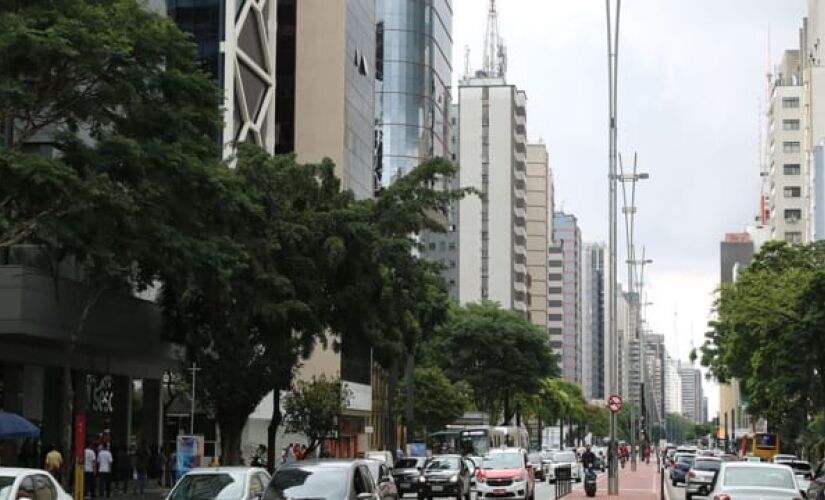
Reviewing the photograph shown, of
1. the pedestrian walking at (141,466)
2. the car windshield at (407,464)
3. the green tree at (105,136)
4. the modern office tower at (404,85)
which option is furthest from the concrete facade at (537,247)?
the green tree at (105,136)

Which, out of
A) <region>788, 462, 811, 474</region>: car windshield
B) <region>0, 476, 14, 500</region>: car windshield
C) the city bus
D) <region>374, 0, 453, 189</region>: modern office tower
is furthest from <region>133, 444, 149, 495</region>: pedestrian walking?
<region>374, 0, 453, 189</region>: modern office tower

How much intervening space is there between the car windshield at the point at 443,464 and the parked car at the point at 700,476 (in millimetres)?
7152

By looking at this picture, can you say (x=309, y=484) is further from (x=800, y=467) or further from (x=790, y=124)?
(x=790, y=124)

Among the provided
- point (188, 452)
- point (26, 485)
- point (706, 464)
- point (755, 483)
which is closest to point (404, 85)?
point (706, 464)

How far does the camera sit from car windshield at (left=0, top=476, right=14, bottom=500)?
1911 cm

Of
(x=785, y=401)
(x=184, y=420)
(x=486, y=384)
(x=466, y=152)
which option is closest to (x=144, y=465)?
(x=184, y=420)

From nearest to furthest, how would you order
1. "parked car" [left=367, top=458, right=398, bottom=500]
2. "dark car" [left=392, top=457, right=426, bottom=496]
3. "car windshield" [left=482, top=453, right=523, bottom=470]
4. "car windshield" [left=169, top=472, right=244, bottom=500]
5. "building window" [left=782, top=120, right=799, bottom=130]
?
"car windshield" [left=169, top=472, right=244, bottom=500] → "parked car" [left=367, top=458, right=398, bottom=500] → "car windshield" [left=482, top=453, right=523, bottom=470] → "dark car" [left=392, top=457, right=426, bottom=496] → "building window" [left=782, top=120, right=799, bottom=130]

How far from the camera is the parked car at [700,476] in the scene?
134ft

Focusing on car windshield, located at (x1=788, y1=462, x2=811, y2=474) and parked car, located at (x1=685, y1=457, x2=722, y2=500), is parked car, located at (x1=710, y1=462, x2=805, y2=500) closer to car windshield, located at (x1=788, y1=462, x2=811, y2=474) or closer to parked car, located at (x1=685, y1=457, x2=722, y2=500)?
parked car, located at (x1=685, y1=457, x2=722, y2=500)

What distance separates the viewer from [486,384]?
89062 millimetres

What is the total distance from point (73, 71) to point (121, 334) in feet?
48.7

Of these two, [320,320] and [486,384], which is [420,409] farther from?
[320,320]

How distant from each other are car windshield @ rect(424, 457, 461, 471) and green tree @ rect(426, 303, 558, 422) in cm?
4550

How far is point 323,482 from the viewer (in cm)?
2072
